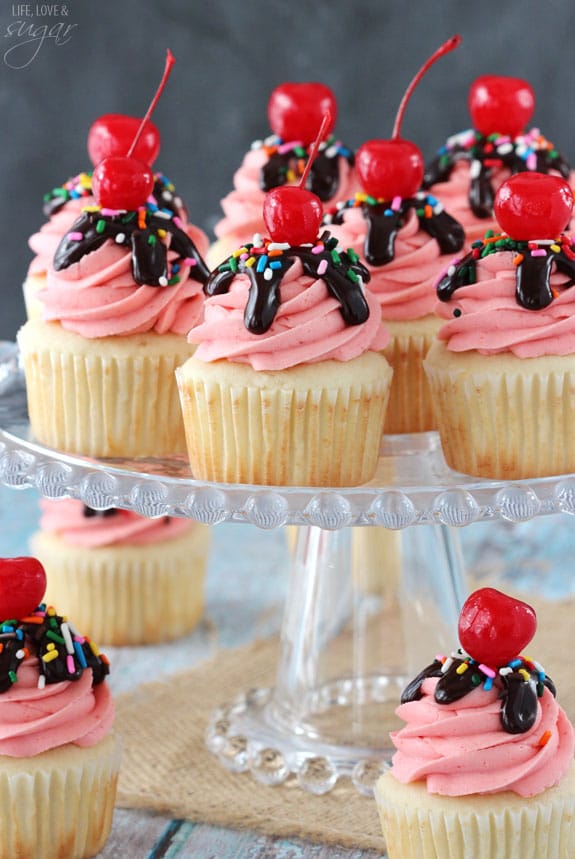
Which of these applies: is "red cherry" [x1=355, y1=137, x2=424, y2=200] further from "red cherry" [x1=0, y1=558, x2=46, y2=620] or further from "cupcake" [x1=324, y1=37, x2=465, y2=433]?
"red cherry" [x1=0, y1=558, x2=46, y2=620]

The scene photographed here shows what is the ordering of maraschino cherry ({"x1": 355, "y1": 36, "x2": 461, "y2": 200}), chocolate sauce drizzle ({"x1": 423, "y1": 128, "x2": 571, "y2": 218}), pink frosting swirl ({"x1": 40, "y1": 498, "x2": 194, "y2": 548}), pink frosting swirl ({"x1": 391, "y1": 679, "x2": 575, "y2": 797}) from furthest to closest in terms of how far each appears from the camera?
pink frosting swirl ({"x1": 40, "y1": 498, "x2": 194, "y2": 548}), chocolate sauce drizzle ({"x1": 423, "y1": 128, "x2": 571, "y2": 218}), maraschino cherry ({"x1": 355, "y1": 36, "x2": 461, "y2": 200}), pink frosting swirl ({"x1": 391, "y1": 679, "x2": 575, "y2": 797})

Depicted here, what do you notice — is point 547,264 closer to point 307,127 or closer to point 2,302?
point 307,127

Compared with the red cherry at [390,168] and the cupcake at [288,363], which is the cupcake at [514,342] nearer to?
the cupcake at [288,363]

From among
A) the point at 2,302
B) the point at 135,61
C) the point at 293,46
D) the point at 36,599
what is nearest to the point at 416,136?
the point at 293,46

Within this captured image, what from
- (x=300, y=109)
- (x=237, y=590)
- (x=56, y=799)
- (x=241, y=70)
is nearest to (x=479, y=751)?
(x=56, y=799)

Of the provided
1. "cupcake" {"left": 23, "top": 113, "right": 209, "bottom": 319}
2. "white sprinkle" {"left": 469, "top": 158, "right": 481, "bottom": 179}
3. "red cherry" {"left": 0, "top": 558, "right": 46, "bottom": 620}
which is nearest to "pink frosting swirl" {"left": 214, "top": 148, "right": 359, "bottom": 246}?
"cupcake" {"left": 23, "top": 113, "right": 209, "bottom": 319}

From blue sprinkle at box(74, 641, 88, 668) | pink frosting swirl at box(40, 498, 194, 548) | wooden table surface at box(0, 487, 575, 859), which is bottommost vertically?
wooden table surface at box(0, 487, 575, 859)

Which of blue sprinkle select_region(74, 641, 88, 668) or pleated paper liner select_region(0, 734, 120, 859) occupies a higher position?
blue sprinkle select_region(74, 641, 88, 668)
